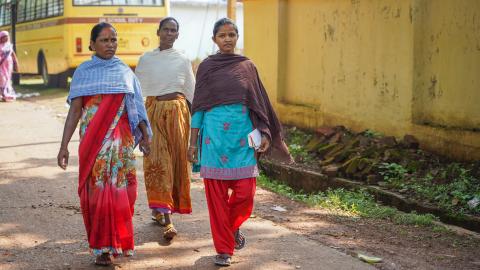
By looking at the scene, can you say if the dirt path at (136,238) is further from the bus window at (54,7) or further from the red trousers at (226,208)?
the bus window at (54,7)

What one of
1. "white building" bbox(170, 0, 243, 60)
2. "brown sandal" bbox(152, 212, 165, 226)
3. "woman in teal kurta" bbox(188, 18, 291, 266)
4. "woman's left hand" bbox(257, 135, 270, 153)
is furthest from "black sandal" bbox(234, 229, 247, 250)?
"white building" bbox(170, 0, 243, 60)

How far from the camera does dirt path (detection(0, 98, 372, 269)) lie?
514 cm

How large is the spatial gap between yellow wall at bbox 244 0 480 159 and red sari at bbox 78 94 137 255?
4.45m

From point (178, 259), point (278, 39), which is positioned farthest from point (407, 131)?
point (178, 259)

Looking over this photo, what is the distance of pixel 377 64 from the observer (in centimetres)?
984

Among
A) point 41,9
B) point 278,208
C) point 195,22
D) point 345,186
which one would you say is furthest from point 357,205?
point 195,22

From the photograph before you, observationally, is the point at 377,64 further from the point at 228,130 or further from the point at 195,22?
the point at 195,22

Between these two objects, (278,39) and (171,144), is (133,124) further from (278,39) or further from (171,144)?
(278,39)

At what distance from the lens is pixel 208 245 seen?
5.63 m

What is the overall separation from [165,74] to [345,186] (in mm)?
3117

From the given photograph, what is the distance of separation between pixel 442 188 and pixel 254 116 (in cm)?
309

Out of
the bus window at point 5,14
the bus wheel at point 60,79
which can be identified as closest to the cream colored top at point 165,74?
the bus wheel at point 60,79

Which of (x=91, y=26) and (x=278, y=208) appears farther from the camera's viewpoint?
(x=91, y=26)

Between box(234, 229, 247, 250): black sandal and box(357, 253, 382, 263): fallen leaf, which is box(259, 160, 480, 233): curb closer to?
box(357, 253, 382, 263): fallen leaf
